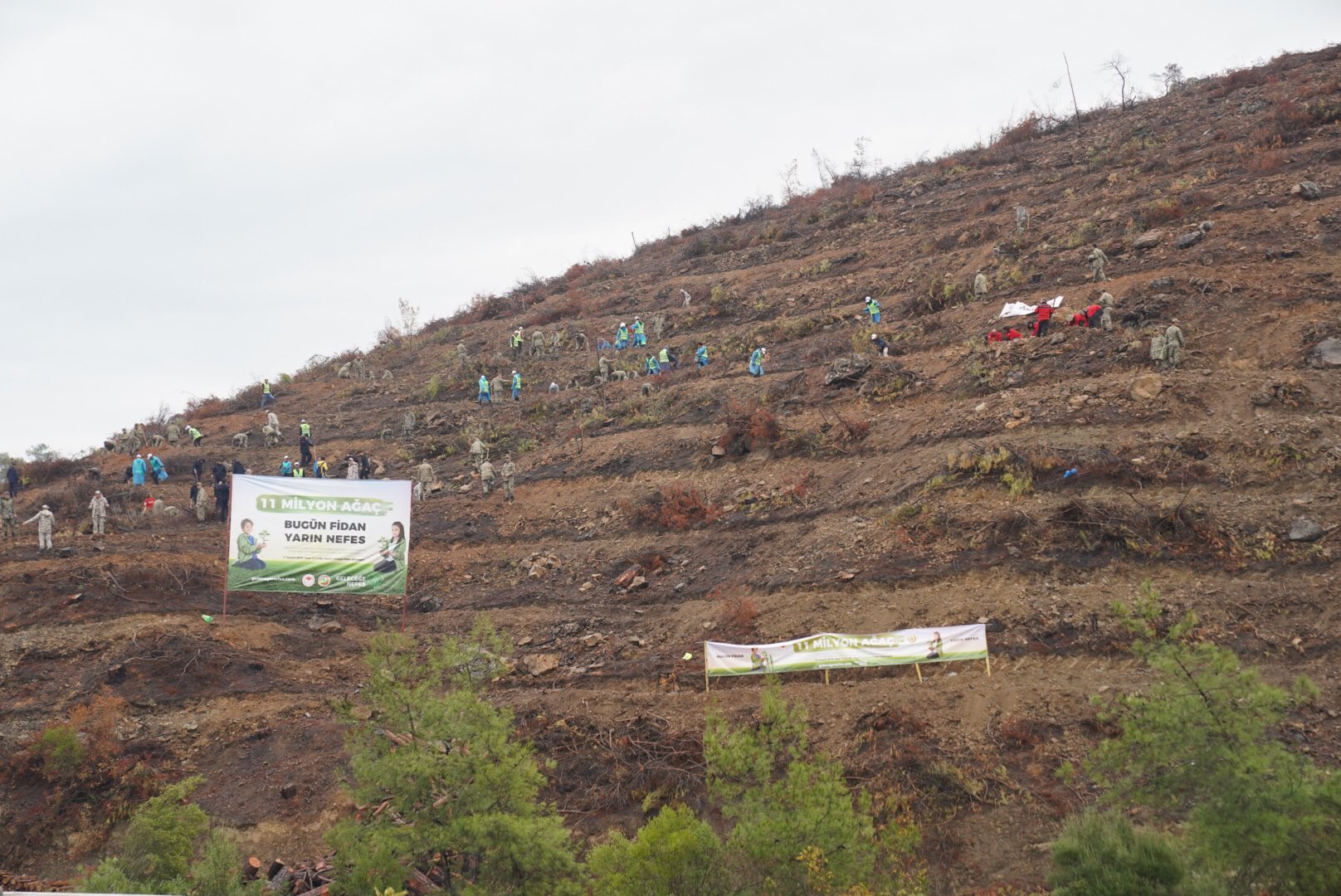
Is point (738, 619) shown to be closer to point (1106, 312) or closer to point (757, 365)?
point (1106, 312)

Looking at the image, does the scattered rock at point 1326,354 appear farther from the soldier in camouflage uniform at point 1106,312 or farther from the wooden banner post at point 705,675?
the wooden banner post at point 705,675

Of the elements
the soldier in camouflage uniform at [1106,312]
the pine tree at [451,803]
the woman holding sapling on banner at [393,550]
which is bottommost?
the pine tree at [451,803]

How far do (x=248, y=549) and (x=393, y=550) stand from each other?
2.77 metres

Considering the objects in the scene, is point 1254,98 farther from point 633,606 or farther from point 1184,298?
point 633,606

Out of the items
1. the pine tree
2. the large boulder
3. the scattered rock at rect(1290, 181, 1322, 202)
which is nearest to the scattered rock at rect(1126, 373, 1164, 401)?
the large boulder

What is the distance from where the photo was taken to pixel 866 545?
18188mm

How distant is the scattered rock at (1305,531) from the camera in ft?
49.3

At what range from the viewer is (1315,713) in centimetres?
1240

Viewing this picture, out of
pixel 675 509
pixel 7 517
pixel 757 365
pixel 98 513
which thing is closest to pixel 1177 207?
pixel 757 365

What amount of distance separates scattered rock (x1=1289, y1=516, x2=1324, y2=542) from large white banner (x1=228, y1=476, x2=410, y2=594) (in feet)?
51.2

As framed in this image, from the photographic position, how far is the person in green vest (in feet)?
60.2

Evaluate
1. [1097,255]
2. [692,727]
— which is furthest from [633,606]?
[1097,255]

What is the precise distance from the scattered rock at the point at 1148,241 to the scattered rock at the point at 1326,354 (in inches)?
307

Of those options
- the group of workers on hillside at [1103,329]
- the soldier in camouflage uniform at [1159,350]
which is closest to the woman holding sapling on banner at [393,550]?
the group of workers on hillside at [1103,329]
